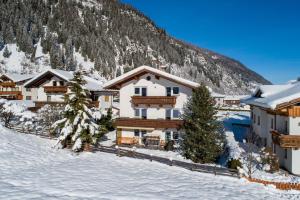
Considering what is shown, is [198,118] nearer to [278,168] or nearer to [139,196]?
[278,168]

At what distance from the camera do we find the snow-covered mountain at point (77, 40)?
129m

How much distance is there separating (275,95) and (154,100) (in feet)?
40.1

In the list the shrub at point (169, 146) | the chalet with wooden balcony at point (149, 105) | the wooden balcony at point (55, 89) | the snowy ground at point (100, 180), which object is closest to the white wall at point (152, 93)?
the chalet with wooden balcony at point (149, 105)

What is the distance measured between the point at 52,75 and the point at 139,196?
35.2 m

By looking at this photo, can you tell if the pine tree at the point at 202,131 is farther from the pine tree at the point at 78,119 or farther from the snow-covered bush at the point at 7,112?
the snow-covered bush at the point at 7,112

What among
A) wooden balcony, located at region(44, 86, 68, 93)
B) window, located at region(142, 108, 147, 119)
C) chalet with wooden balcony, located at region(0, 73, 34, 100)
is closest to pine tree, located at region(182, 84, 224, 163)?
window, located at region(142, 108, 147, 119)

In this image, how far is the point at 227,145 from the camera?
1315 inches

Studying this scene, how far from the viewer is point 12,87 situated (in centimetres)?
7075

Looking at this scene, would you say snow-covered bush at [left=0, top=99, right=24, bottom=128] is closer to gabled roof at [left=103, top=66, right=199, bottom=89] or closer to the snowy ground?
the snowy ground

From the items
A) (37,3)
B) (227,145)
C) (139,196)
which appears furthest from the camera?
(37,3)

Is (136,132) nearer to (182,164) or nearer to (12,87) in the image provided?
(182,164)

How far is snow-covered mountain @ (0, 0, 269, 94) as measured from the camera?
128875 millimetres

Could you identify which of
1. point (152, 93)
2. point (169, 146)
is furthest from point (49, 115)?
point (169, 146)

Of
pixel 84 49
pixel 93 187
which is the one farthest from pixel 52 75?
pixel 84 49
